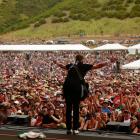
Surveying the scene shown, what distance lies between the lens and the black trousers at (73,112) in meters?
11.3

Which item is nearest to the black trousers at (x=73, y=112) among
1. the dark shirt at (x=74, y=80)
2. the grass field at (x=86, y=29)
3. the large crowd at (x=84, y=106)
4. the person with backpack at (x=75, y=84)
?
the person with backpack at (x=75, y=84)

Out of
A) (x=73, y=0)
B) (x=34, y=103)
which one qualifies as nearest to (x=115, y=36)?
(x=73, y=0)

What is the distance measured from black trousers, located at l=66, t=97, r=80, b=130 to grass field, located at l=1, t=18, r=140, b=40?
56.9 m

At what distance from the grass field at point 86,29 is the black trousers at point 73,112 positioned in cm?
5692

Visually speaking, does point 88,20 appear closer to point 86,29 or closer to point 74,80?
point 86,29

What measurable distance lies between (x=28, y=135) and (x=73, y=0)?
90.0 metres

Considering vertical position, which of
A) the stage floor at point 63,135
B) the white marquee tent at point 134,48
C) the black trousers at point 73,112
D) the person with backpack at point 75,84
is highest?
the white marquee tent at point 134,48

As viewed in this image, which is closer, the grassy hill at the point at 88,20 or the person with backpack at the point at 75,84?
the person with backpack at the point at 75,84

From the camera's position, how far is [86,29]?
7381 centimetres

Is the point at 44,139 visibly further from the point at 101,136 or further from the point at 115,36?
the point at 115,36

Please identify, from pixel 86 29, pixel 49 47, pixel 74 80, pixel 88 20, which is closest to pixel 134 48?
pixel 49 47

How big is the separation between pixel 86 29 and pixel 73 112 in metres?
62.8

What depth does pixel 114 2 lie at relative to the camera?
87.3 metres

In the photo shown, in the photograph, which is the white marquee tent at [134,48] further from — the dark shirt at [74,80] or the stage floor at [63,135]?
the dark shirt at [74,80]
